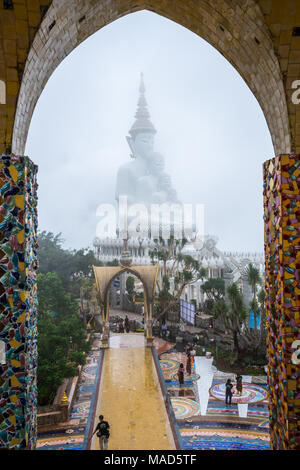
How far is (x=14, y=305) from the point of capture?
2.81 meters

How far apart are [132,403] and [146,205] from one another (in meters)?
23.9

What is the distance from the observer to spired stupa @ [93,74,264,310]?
64.2ft

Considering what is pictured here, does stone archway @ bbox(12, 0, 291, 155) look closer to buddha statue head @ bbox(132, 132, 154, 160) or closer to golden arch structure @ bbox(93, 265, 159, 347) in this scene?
golden arch structure @ bbox(93, 265, 159, 347)

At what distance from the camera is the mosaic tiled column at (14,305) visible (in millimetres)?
2766

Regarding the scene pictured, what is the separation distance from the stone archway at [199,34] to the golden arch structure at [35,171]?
0.03 feet

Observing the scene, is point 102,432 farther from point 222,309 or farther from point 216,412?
point 222,309

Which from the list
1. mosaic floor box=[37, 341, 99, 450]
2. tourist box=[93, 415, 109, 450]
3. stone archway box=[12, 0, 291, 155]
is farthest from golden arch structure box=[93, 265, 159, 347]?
stone archway box=[12, 0, 291, 155]

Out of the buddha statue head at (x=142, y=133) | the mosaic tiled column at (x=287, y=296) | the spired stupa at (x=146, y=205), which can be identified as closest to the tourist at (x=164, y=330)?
the spired stupa at (x=146, y=205)

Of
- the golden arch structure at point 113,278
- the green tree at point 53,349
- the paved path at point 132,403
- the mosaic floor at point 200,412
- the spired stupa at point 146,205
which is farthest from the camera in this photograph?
the spired stupa at point 146,205

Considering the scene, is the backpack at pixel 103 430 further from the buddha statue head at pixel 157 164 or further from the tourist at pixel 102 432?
the buddha statue head at pixel 157 164

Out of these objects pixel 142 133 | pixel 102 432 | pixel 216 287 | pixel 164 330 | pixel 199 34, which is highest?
pixel 142 133

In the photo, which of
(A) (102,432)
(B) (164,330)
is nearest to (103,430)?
(A) (102,432)
